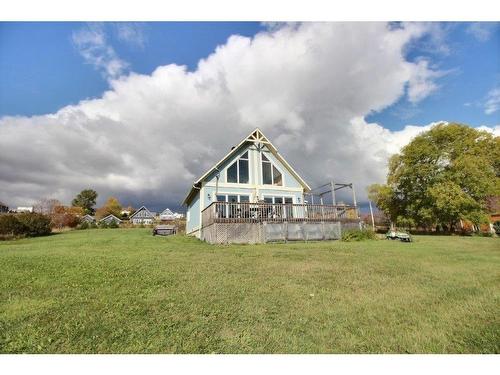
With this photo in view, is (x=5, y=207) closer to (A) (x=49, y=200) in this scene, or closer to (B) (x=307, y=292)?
(A) (x=49, y=200)

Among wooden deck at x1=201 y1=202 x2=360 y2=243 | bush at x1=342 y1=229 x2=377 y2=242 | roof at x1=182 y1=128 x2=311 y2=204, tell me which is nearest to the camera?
wooden deck at x1=201 y1=202 x2=360 y2=243

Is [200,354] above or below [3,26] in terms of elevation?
below

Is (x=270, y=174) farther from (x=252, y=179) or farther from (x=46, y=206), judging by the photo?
(x=46, y=206)

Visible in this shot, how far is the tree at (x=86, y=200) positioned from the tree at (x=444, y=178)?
267 feet

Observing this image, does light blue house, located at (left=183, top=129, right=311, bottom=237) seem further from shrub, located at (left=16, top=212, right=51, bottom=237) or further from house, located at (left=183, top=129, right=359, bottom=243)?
shrub, located at (left=16, top=212, right=51, bottom=237)

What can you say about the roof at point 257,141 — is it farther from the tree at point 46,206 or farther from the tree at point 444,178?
the tree at point 46,206

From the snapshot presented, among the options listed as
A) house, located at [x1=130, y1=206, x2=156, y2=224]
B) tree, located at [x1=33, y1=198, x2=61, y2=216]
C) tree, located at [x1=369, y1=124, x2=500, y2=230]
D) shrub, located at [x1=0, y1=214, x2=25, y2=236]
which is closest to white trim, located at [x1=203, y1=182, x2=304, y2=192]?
tree, located at [x1=369, y1=124, x2=500, y2=230]

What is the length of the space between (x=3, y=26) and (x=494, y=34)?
1093 cm

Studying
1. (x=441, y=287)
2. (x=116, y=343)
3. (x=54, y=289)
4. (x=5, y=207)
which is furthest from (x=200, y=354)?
(x=5, y=207)

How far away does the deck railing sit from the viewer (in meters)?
14.4

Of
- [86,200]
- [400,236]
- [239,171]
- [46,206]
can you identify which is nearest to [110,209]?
[86,200]

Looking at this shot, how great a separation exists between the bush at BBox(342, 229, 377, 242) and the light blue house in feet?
16.2

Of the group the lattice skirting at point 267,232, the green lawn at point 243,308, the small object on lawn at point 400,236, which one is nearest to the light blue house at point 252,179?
Answer: the lattice skirting at point 267,232
